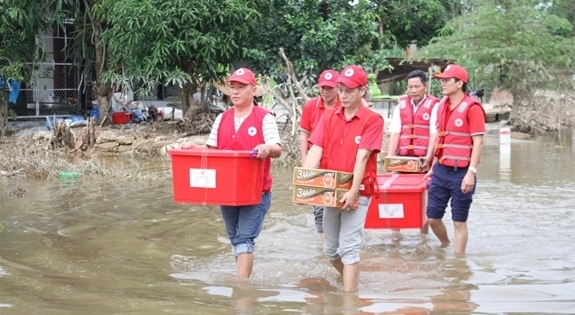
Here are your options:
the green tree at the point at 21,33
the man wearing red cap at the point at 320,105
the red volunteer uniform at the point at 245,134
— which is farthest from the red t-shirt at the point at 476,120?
the green tree at the point at 21,33

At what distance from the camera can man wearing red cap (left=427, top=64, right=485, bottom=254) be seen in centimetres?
746

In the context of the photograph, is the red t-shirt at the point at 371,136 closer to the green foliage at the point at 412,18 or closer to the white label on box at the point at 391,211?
the white label on box at the point at 391,211

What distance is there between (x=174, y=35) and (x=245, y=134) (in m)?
11.3

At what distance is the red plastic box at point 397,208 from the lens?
7.71 m

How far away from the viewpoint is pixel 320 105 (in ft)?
25.7

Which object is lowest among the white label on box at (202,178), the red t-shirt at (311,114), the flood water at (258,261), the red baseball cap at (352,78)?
the flood water at (258,261)

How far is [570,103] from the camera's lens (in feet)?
82.9

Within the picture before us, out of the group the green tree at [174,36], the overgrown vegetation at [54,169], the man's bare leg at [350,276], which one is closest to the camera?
the man's bare leg at [350,276]

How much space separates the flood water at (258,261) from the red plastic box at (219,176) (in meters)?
0.75

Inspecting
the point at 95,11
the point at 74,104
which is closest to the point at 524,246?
the point at 95,11

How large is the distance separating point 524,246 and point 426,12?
1832 centimetres

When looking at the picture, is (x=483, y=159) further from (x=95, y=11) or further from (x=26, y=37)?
(x=26, y=37)

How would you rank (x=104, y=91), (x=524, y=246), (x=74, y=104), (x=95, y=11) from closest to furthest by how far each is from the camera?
(x=524, y=246)
(x=95, y=11)
(x=104, y=91)
(x=74, y=104)

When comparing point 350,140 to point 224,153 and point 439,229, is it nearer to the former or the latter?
point 224,153
